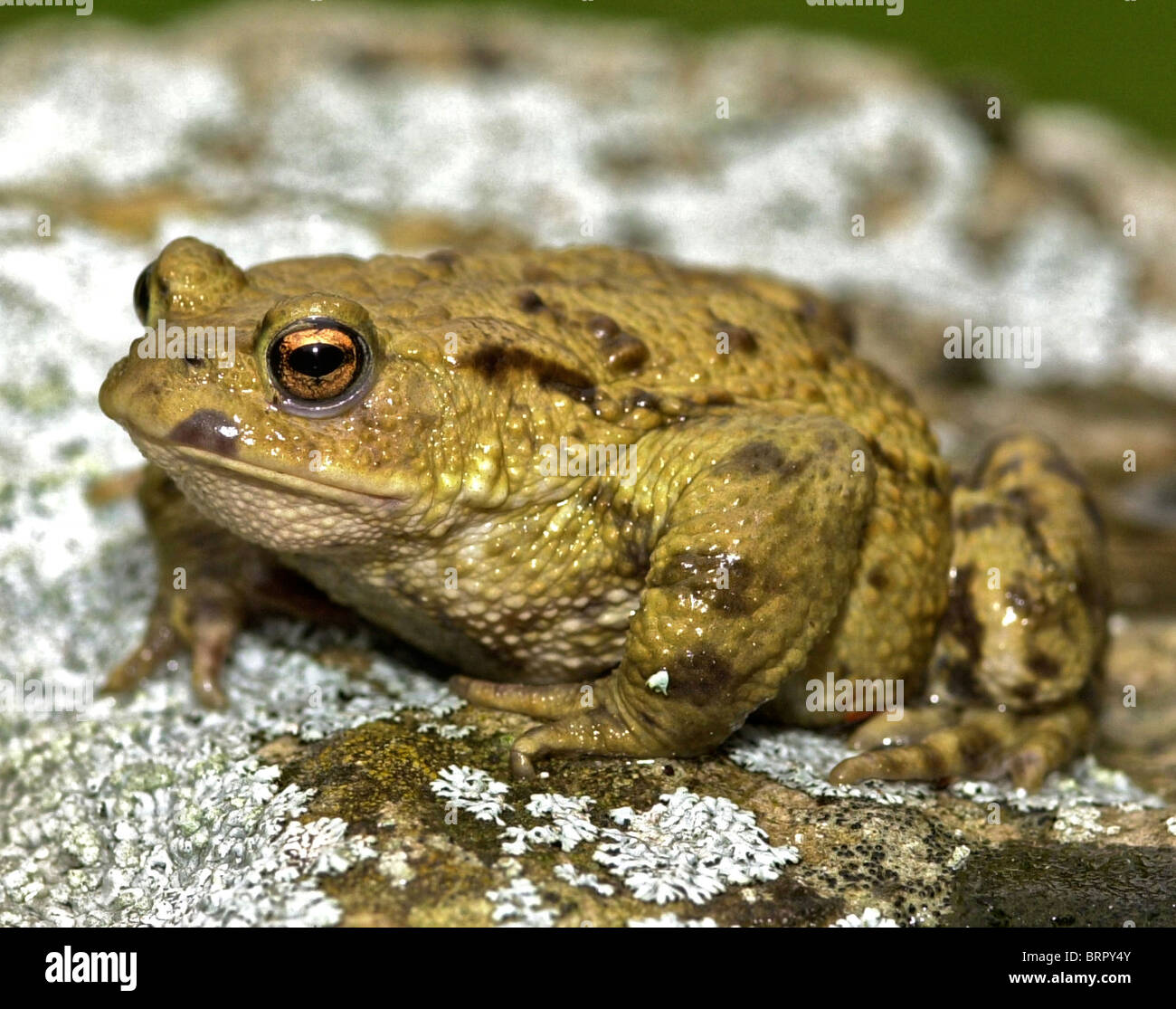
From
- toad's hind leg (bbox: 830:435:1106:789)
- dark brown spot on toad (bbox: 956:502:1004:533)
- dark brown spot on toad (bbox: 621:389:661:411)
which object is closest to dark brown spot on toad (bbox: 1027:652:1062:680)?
toad's hind leg (bbox: 830:435:1106:789)

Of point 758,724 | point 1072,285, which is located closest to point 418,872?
point 758,724

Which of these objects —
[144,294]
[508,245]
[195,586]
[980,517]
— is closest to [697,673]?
[980,517]

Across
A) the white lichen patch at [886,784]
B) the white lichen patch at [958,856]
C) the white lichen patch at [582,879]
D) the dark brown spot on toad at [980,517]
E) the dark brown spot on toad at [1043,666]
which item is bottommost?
the white lichen patch at [958,856]

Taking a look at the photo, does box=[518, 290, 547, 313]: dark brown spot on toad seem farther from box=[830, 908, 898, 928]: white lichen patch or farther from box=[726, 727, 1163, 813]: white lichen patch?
box=[830, 908, 898, 928]: white lichen patch

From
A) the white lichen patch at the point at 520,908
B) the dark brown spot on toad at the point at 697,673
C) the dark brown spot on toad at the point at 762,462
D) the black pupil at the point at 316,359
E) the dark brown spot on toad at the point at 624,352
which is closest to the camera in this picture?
the white lichen patch at the point at 520,908

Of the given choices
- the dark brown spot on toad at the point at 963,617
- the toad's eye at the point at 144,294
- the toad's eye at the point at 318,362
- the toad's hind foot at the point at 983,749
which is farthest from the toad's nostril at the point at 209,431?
the dark brown spot on toad at the point at 963,617

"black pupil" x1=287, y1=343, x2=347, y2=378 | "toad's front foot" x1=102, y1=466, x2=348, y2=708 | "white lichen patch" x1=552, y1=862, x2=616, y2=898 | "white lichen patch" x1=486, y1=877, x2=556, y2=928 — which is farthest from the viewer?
"toad's front foot" x1=102, y1=466, x2=348, y2=708

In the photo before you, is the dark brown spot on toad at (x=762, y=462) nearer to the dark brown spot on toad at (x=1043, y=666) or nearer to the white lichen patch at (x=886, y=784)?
the white lichen patch at (x=886, y=784)
